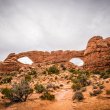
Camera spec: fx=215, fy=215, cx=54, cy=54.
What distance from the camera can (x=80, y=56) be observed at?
45156 mm

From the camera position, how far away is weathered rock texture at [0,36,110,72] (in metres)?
35.5

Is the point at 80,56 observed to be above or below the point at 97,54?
above

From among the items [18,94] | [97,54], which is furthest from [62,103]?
[97,54]

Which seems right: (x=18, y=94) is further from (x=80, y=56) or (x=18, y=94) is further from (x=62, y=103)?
(x=80, y=56)

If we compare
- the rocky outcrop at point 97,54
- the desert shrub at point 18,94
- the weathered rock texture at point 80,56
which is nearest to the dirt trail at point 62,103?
the desert shrub at point 18,94

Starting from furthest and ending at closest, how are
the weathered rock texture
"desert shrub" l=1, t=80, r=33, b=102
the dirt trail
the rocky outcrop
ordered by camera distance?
the weathered rock texture, the rocky outcrop, "desert shrub" l=1, t=80, r=33, b=102, the dirt trail

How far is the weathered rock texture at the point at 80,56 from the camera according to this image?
3553cm

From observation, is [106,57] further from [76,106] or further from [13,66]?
[76,106]

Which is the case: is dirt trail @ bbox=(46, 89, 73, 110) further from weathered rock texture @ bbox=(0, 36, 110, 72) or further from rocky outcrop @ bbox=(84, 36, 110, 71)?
weathered rock texture @ bbox=(0, 36, 110, 72)

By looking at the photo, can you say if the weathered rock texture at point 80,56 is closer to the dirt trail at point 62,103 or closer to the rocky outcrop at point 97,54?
the rocky outcrop at point 97,54

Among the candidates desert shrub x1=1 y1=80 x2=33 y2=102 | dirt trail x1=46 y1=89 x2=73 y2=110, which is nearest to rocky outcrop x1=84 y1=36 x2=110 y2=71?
dirt trail x1=46 y1=89 x2=73 y2=110

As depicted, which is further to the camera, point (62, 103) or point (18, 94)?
point (18, 94)

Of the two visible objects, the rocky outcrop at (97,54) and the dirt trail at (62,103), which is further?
the rocky outcrop at (97,54)

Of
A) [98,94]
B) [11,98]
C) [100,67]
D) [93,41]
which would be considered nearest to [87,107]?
[98,94]
